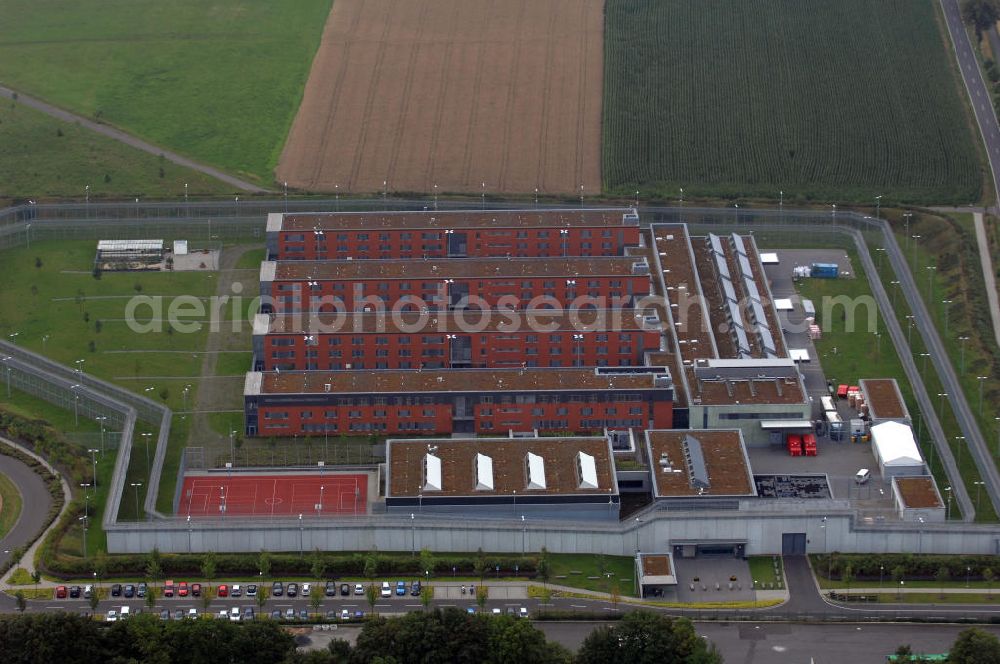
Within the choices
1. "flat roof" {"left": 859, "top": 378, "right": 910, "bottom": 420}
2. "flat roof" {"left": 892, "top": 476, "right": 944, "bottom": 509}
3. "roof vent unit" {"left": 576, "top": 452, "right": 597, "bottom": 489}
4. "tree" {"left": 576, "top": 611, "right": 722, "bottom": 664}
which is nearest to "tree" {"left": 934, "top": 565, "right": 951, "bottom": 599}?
"flat roof" {"left": 892, "top": 476, "right": 944, "bottom": 509}

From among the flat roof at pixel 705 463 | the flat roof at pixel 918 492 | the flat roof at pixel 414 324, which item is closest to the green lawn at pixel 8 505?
the flat roof at pixel 414 324

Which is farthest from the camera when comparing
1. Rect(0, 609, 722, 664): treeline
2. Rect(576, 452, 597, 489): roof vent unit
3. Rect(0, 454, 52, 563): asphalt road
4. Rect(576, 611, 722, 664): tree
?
Rect(576, 452, 597, 489): roof vent unit

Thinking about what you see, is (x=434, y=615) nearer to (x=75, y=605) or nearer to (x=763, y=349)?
(x=75, y=605)

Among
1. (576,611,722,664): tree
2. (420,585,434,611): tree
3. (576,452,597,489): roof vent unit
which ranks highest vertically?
(576,452,597,489): roof vent unit

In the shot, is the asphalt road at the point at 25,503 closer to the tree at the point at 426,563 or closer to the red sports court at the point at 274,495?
the red sports court at the point at 274,495

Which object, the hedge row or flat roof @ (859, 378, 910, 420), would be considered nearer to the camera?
the hedge row

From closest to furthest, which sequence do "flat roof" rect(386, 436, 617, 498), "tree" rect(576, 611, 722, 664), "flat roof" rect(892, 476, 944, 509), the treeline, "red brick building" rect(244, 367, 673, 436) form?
"tree" rect(576, 611, 722, 664) → the treeline → "flat roof" rect(386, 436, 617, 498) → "flat roof" rect(892, 476, 944, 509) → "red brick building" rect(244, 367, 673, 436)

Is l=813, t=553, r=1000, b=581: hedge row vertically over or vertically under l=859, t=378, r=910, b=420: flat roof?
under

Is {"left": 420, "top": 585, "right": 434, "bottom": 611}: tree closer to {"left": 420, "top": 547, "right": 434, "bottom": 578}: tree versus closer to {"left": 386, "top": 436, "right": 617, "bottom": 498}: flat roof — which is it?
{"left": 420, "top": 547, "right": 434, "bottom": 578}: tree
